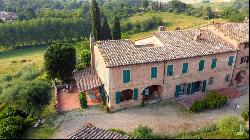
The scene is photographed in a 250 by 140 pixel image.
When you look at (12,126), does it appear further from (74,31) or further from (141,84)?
(74,31)

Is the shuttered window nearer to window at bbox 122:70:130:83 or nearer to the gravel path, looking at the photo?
window at bbox 122:70:130:83

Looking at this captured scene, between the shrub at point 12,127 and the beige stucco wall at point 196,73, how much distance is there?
15.0 meters

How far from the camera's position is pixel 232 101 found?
118 ft

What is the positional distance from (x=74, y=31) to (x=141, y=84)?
67.9 metres

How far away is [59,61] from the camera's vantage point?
131ft

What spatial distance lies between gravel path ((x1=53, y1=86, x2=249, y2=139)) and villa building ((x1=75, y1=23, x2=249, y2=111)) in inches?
55.1

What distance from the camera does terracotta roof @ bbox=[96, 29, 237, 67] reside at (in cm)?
3354

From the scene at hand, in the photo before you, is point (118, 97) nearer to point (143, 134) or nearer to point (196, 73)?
point (143, 134)

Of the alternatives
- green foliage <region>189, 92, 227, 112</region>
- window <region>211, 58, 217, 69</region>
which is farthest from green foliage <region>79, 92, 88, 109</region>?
window <region>211, 58, 217, 69</region>

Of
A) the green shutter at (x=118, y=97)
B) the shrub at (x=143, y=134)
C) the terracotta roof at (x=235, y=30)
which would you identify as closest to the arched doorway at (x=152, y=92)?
the green shutter at (x=118, y=97)

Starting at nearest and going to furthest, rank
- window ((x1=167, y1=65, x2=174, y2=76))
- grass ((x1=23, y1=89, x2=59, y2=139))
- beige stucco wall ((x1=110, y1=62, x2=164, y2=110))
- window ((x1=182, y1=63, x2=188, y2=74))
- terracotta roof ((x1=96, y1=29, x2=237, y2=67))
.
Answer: grass ((x1=23, y1=89, x2=59, y2=139)), beige stucco wall ((x1=110, y1=62, x2=164, y2=110)), terracotta roof ((x1=96, y1=29, x2=237, y2=67)), window ((x1=167, y1=65, x2=174, y2=76)), window ((x1=182, y1=63, x2=188, y2=74))

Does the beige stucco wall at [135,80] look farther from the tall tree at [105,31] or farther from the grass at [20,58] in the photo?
the grass at [20,58]

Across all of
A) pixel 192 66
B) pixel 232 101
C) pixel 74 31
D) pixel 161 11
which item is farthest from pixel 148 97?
pixel 161 11

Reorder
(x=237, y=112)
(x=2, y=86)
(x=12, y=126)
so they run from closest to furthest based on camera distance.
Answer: (x=12, y=126) → (x=237, y=112) → (x=2, y=86)
